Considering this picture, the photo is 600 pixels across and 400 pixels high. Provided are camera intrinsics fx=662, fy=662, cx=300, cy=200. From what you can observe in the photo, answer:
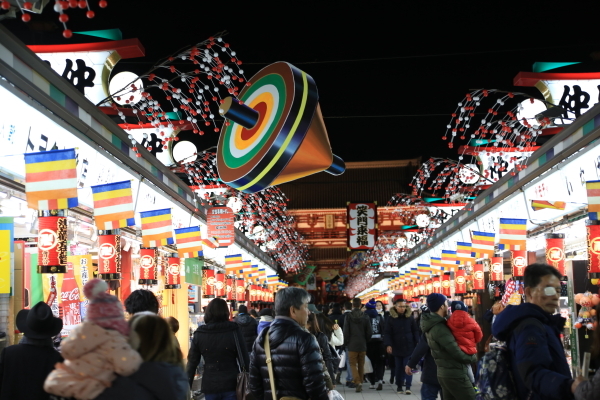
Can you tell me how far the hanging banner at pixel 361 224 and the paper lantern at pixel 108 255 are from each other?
18.5 m

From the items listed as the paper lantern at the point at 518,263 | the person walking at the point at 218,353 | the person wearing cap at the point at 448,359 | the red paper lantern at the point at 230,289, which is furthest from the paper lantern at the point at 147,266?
the red paper lantern at the point at 230,289

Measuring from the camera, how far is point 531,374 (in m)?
3.33

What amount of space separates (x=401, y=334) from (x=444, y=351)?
585cm

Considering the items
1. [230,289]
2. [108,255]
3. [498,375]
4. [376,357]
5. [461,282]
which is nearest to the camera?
[498,375]

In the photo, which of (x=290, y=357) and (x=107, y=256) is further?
(x=107, y=256)

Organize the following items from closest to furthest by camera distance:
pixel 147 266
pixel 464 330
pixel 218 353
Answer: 1. pixel 218 353
2. pixel 464 330
3. pixel 147 266

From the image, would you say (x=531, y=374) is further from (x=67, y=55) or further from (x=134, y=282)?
(x=134, y=282)

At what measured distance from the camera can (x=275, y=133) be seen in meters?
2.77

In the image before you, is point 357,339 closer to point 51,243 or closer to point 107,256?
point 107,256

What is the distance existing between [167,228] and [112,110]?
301 cm

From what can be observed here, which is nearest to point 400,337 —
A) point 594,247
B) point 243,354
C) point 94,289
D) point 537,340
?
point 594,247

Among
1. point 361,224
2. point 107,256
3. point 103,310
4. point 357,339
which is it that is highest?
point 361,224

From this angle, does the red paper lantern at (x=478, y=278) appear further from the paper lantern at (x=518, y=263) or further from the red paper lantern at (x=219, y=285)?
the red paper lantern at (x=219, y=285)

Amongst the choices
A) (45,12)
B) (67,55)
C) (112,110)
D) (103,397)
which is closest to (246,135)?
(103,397)
